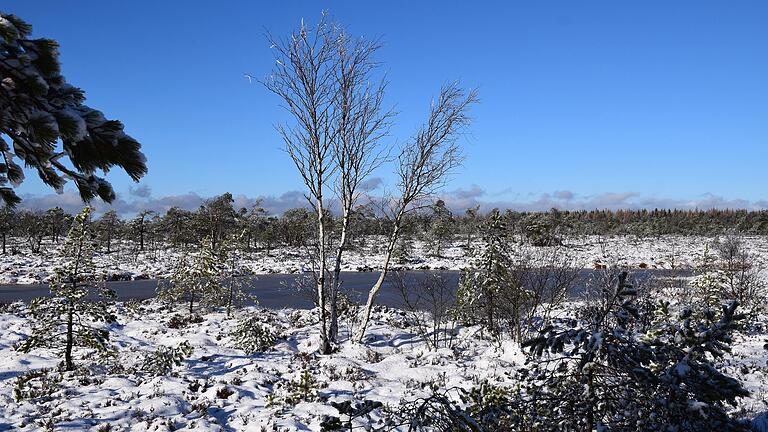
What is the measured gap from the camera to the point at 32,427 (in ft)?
22.8

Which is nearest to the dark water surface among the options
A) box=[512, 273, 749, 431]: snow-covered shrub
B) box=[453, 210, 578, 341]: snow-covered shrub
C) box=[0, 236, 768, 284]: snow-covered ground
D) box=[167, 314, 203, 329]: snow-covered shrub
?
box=[0, 236, 768, 284]: snow-covered ground

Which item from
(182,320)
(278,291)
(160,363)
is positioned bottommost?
(278,291)

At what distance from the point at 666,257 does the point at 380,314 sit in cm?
→ 4187

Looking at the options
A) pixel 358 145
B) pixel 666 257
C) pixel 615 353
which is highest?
pixel 358 145

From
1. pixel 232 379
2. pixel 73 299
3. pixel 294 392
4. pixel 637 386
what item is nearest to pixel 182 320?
pixel 73 299

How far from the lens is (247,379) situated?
32.0 feet

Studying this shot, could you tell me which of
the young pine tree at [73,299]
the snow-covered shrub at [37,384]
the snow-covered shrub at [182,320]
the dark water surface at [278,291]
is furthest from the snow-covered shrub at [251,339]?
the dark water surface at [278,291]

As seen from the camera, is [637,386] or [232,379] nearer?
[637,386]

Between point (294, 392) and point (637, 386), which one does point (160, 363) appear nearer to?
point (294, 392)

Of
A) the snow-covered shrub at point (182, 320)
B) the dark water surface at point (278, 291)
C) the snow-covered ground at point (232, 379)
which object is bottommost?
the dark water surface at point (278, 291)

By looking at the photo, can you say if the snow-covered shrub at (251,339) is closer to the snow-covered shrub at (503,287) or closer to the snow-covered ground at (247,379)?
the snow-covered ground at (247,379)

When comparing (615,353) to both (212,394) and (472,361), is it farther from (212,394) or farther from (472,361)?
(472,361)

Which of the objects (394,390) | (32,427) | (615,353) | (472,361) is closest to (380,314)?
(472,361)

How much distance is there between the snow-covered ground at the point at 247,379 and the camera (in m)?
7.48
